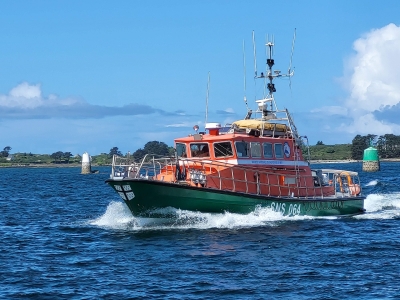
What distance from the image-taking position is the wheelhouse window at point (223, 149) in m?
29.1

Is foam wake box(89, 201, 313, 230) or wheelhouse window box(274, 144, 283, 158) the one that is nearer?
foam wake box(89, 201, 313, 230)

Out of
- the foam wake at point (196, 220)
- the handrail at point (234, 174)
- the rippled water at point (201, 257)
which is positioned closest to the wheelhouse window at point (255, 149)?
the handrail at point (234, 174)

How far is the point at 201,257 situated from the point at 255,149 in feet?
30.1

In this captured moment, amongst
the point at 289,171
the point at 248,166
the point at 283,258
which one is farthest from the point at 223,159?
the point at 283,258

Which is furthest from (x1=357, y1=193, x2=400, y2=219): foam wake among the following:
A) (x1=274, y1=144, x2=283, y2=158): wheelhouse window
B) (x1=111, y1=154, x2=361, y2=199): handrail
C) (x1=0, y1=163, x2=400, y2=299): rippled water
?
(x1=274, y1=144, x2=283, y2=158): wheelhouse window

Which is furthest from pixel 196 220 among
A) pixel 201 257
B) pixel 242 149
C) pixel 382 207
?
pixel 382 207

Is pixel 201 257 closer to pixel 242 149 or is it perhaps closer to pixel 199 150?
pixel 242 149

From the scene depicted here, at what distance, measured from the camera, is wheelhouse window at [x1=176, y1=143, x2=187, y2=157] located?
99.7 feet

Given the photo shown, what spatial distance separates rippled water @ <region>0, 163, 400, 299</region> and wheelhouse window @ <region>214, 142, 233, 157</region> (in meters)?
2.88

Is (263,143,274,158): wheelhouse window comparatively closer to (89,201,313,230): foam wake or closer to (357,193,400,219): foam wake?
(89,201,313,230): foam wake

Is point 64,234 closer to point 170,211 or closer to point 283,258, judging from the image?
point 170,211

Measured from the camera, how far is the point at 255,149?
97.7ft

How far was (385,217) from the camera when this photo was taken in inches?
1357

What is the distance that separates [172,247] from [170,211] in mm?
3582
